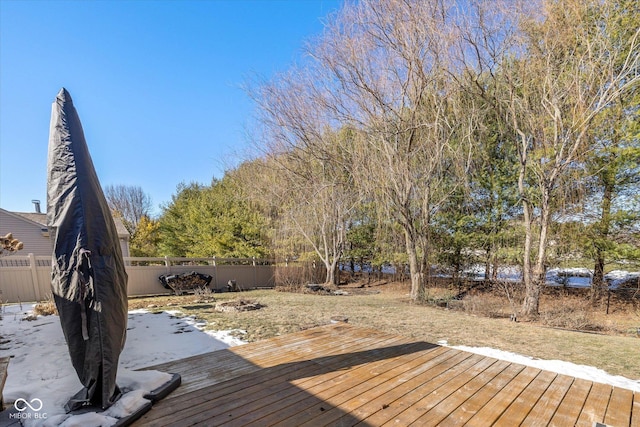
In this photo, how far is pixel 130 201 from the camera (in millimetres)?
26406

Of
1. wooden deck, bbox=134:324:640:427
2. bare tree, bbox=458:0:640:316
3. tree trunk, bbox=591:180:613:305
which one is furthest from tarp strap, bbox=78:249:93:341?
tree trunk, bbox=591:180:613:305

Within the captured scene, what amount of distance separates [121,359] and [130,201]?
27.7m

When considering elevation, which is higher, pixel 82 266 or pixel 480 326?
pixel 82 266

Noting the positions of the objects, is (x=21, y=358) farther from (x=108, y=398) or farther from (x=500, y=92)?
(x=500, y=92)

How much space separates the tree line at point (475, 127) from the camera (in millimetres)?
5922

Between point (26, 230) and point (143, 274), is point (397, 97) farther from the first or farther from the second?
point (26, 230)

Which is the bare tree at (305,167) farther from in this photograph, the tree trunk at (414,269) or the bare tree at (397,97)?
the tree trunk at (414,269)

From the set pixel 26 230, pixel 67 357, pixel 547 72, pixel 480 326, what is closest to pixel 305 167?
pixel 547 72

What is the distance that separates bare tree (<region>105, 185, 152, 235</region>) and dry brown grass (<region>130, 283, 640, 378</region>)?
877 inches

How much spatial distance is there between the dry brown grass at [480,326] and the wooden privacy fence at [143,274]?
1.97 m

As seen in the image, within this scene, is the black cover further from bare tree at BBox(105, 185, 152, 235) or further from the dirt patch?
bare tree at BBox(105, 185, 152, 235)

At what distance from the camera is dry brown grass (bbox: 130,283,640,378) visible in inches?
144

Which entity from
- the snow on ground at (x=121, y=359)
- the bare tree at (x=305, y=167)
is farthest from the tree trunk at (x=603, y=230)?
the bare tree at (x=305, y=167)

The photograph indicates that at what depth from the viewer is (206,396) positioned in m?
2.10
